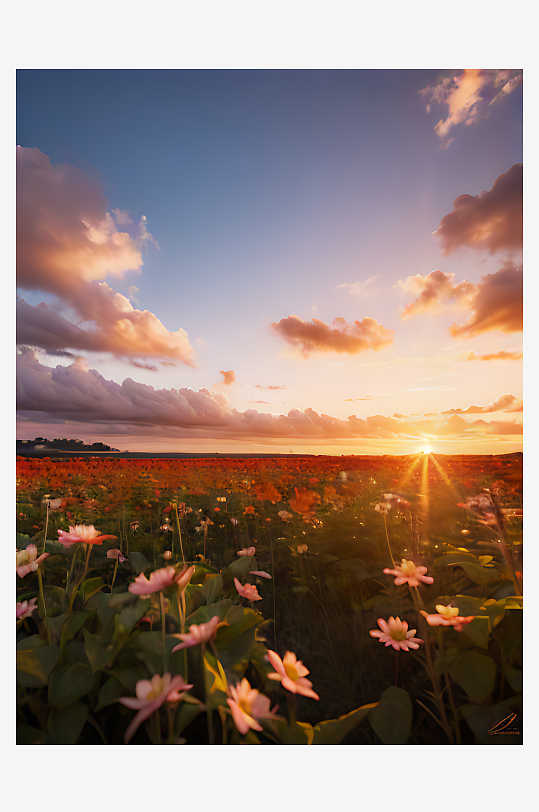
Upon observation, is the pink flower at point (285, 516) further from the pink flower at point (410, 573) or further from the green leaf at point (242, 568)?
the pink flower at point (410, 573)

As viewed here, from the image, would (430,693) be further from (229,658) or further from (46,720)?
(46,720)

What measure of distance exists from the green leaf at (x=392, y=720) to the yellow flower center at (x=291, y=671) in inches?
9.0

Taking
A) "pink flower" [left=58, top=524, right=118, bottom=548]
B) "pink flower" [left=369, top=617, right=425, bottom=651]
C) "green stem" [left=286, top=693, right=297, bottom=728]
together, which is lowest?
"green stem" [left=286, top=693, right=297, bottom=728]

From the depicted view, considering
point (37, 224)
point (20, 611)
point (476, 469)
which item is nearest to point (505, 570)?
point (476, 469)

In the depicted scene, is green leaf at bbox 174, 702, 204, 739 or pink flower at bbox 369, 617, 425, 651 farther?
pink flower at bbox 369, 617, 425, 651

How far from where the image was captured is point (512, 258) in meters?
1.30

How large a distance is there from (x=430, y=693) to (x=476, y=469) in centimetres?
122

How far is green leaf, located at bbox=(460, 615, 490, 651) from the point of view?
72 cm

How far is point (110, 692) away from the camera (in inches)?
23.6

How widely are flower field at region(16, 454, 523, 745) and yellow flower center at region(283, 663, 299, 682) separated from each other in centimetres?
1

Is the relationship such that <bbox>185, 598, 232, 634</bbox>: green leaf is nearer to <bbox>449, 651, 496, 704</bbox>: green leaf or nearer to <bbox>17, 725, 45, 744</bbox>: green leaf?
<bbox>17, 725, 45, 744</bbox>: green leaf

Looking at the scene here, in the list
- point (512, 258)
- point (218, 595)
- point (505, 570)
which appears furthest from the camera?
point (512, 258)

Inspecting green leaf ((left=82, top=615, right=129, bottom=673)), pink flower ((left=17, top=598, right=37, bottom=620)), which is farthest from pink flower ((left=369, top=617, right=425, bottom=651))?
pink flower ((left=17, top=598, right=37, bottom=620))

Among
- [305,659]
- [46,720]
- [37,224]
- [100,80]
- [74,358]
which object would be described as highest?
[100,80]
